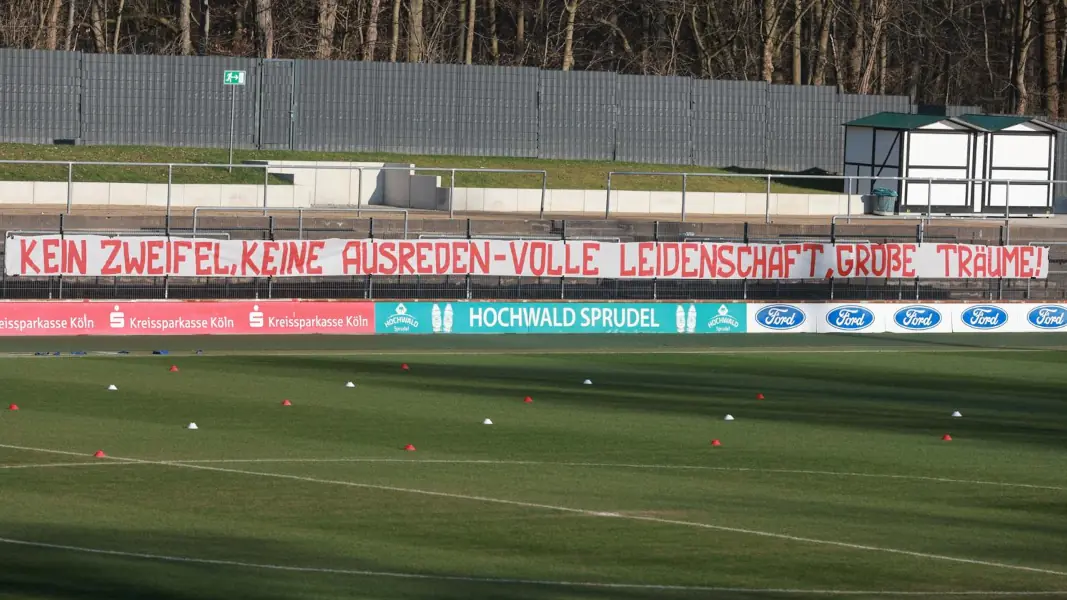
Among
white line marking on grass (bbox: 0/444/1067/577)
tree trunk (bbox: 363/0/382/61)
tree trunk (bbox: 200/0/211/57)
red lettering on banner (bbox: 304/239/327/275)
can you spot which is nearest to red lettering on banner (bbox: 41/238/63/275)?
red lettering on banner (bbox: 304/239/327/275)

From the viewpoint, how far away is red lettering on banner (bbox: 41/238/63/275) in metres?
29.8

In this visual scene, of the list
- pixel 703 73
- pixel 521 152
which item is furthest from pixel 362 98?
pixel 703 73

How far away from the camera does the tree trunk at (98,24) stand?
63969 mm

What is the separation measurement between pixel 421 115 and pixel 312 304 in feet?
69.6

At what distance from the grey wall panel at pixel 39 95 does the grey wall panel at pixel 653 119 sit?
16686 mm

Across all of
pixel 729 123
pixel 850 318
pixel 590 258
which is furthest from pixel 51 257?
pixel 729 123

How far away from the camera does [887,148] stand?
162ft

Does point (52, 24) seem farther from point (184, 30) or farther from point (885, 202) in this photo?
point (885, 202)

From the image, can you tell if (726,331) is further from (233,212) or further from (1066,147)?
(1066,147)

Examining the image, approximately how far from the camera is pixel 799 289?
34625 millimetres

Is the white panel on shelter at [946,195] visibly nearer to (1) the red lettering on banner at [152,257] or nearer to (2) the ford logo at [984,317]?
(2) the ford logo at [984,317]

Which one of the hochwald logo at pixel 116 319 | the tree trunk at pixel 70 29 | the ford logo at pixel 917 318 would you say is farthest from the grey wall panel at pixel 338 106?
the ford logo at pixel 917 318

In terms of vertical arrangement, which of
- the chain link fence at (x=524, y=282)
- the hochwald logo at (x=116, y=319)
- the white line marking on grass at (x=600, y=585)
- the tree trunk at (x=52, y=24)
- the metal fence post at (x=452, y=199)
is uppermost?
the tree trunk at (x=52, y=24)

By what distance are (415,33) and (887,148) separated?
66.0 feet
